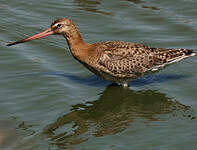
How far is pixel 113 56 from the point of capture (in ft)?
39.4

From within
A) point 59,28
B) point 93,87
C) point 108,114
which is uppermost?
point 59,28

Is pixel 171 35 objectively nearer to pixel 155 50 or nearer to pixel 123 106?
pixel 155 50

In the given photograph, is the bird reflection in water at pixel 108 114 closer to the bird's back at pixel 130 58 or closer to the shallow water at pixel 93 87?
the shallow water at pixel 93 87

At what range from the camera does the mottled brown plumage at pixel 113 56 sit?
11930mm

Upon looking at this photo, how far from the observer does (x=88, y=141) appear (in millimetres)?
9633

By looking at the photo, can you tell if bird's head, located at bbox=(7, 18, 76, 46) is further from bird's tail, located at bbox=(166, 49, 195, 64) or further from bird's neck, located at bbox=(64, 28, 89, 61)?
bird's tail, located at bbox=(166, 49, 195, 64)

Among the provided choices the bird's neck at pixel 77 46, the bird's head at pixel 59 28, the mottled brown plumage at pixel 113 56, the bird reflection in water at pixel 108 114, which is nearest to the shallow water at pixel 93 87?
the bird reflection in water at pixel 108 114

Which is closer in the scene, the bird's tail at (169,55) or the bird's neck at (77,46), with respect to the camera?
the bird's neck at (77,46)

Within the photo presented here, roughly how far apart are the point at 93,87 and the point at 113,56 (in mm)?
964

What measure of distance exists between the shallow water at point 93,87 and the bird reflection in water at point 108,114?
20mm

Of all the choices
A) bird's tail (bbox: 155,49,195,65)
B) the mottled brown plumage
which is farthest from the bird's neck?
bird's tail (bbox: 155,49,195,65)

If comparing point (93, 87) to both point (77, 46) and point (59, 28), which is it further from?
point (59, 28)

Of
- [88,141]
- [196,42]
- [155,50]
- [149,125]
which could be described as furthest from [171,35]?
[88,141]

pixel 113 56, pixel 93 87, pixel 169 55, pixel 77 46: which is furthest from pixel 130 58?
pixel 77 46
